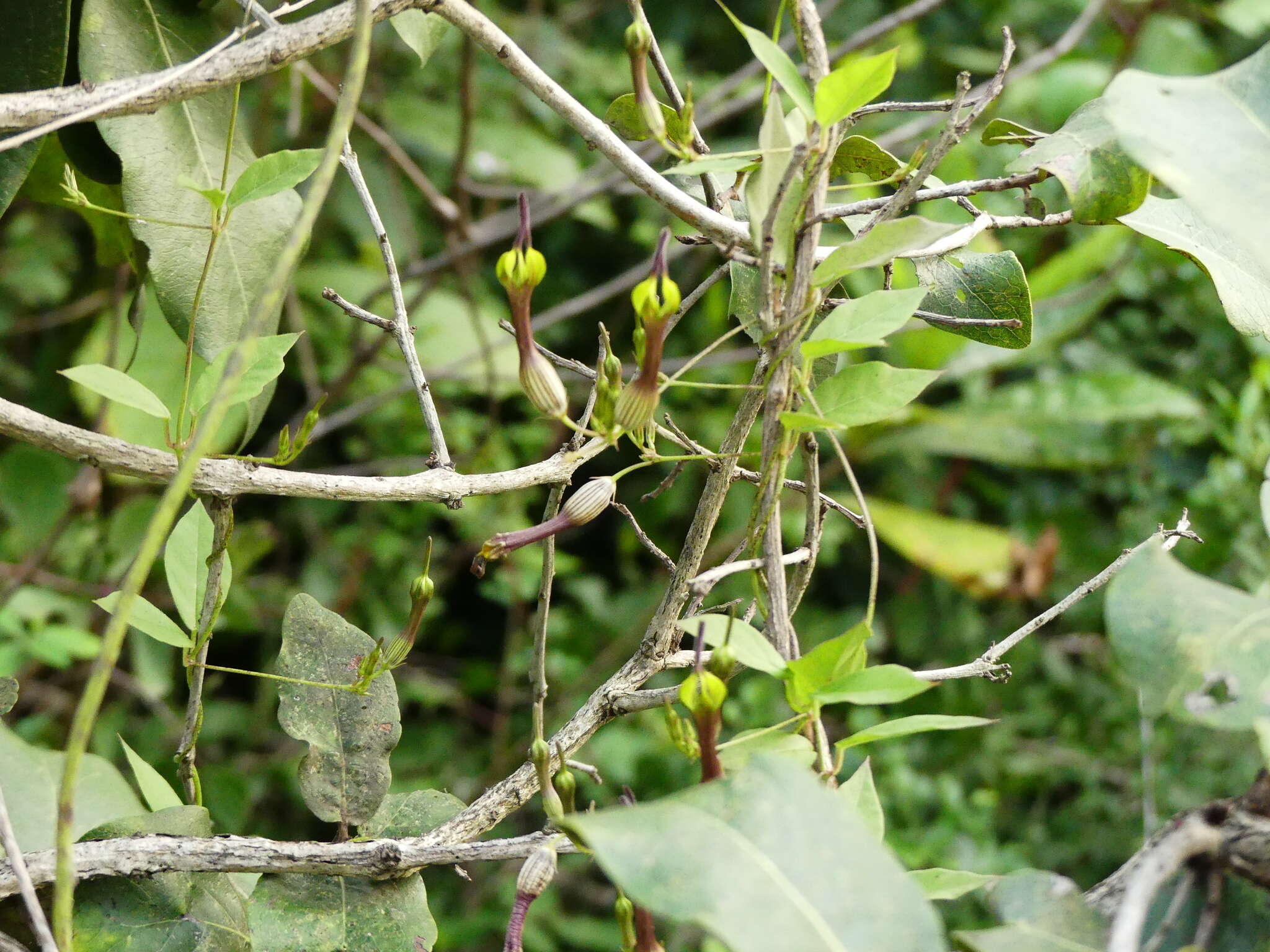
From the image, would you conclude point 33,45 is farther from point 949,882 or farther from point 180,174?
point 949,882

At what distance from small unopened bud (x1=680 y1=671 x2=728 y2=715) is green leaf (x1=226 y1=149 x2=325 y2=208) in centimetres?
24

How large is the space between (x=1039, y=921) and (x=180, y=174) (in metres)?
0.49

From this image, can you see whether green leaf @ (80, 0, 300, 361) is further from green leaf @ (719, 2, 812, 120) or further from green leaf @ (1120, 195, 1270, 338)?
green leaf @ (1120, 195, 1270, 338)

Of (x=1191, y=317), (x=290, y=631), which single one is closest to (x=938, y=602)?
(x=1191, y=317)

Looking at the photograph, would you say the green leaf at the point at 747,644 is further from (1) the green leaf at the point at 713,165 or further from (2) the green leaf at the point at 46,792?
(2) the green leaf at the point at 46,792

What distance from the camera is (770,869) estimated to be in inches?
10.2

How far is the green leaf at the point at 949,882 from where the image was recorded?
31 centimetres

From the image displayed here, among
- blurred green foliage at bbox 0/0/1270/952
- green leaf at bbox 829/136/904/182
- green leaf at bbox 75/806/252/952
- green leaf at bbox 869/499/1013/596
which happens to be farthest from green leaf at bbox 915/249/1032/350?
green leaf at bbox 869/499/1013/596

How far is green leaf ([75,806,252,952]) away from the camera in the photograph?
0.38 metres

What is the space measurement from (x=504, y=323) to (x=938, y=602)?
157 cm

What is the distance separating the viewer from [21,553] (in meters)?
1.37

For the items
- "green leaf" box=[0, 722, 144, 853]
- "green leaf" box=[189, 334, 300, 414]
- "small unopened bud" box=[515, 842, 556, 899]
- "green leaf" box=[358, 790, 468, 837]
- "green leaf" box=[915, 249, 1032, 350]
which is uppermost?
"green leaf" box=[189, 334, 300, 414]

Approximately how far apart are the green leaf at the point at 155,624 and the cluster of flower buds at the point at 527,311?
7.0 inches

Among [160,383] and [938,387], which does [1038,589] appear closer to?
[938,387]
